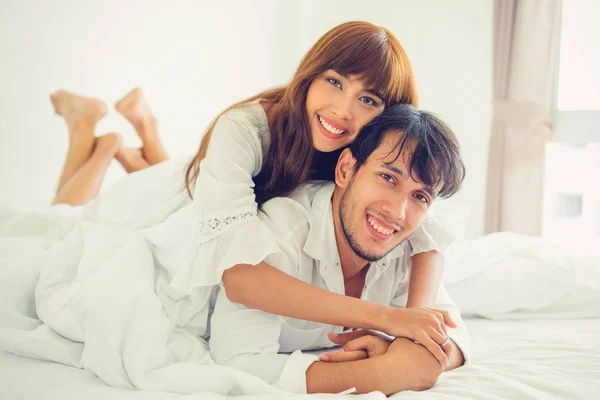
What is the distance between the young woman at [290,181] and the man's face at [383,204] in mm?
161

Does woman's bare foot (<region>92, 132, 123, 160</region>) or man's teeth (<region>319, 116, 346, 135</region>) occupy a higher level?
man's teeth (<region>319, 116, 346, 135</region>)

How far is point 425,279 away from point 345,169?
33 cm

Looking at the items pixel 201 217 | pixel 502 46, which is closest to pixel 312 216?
pixel 201 217

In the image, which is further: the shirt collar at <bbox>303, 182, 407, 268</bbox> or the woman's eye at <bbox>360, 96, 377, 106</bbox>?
the woman's eye at <bbox>360, 96, 377, 106</bbox>

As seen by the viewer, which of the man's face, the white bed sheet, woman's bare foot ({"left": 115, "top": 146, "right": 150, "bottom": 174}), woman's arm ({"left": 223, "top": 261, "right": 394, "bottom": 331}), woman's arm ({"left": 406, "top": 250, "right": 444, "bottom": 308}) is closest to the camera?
the white bed sheet

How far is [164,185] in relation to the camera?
1896 mm

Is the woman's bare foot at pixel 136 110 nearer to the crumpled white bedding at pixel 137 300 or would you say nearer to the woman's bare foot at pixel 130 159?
the woman's bare foot at pixel 130 159

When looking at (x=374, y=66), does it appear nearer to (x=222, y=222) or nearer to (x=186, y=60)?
(x=222, y=222)

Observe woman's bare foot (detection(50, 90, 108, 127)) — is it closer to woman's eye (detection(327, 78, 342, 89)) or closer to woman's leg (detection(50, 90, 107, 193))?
woman's leg (detection(50, 90, 107, 193))

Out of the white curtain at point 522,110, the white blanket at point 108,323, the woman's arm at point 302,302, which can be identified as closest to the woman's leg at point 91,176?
the white blanket at point 108,323

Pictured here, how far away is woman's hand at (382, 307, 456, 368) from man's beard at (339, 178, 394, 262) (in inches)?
6.3

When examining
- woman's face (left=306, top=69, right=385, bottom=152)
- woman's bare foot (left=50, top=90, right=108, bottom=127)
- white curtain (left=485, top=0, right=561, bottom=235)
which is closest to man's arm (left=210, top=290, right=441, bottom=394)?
woman's face (left=306, top=69, right=385, bottom=152)

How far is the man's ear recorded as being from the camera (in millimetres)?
1468

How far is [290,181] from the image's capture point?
5.17ft
